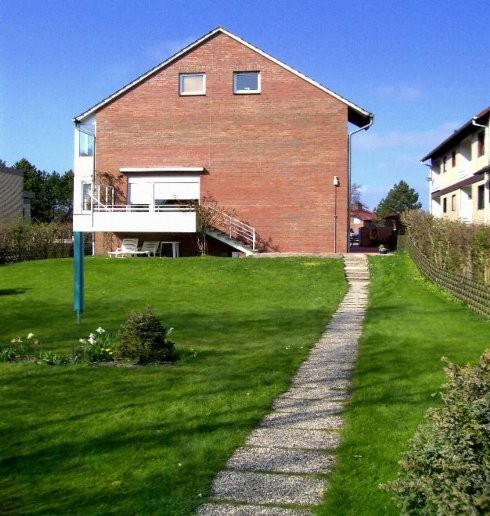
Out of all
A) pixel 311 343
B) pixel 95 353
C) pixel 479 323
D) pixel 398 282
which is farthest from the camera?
pixel 398 282

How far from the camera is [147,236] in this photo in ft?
94.7

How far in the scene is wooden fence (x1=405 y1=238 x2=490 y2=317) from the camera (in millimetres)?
13141

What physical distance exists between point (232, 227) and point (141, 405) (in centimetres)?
2147

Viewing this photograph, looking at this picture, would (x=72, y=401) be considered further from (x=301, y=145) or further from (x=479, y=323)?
(x=301, y=145)

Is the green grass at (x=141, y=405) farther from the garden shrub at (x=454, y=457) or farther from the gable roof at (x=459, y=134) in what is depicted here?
the gable roof at (x=459, y=134)

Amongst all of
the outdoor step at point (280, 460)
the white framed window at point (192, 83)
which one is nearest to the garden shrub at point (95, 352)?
the outdoor step at point (280, 460)

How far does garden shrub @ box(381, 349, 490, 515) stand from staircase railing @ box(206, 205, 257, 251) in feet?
79.8

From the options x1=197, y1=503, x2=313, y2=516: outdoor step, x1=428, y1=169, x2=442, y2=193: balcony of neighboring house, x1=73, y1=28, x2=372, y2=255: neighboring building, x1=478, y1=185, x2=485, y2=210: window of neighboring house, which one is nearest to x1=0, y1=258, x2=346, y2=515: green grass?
x1=197, y1=503, x2=313, y2=516: outdoor step

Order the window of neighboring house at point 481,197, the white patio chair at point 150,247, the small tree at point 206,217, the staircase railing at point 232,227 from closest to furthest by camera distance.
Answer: the small tree at point 206,217
the staircase railing at point 232,227
the white patio chair at point 150,247
the window of neighboring house at point 481,197

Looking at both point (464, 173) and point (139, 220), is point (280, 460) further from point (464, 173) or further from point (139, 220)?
point (464, 173)

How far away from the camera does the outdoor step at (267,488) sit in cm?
424

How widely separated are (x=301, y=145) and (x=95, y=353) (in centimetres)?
2009

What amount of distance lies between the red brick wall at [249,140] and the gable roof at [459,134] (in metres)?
6.78

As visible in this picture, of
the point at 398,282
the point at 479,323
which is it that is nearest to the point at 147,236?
the point at 398,282
